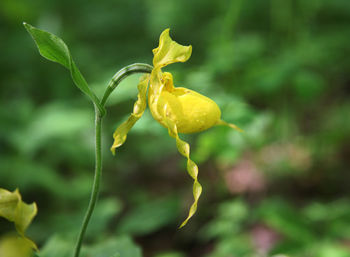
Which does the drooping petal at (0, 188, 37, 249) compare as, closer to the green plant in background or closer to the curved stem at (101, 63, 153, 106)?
the green plant in background

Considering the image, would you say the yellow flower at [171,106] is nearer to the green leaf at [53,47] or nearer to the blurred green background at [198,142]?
the green leaf at [53,47]

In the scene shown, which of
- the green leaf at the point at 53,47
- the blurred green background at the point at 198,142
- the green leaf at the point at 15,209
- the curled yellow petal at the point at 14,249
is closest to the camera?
the green leaf at the point at 53,47

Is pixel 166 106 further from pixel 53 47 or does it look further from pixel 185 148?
pixel 53 47

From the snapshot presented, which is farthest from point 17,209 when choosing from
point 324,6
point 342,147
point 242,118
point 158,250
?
point 324,6

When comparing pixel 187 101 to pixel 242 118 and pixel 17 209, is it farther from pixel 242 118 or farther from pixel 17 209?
pixel 242 118

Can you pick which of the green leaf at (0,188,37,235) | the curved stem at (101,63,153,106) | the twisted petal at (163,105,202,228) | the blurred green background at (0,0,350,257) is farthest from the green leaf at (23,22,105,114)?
the blurred green background at (0,0,350,257)

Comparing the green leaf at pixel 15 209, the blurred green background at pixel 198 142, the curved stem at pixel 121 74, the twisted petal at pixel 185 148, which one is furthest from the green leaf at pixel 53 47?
the blurred green background at pixel 198 142
